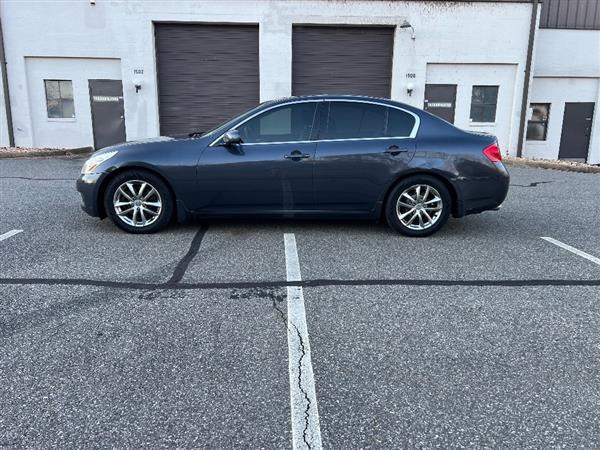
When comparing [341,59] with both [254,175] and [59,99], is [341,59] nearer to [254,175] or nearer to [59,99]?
[59,99]

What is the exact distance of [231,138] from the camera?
17.5ft

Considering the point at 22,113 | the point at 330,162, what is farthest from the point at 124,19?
the point at 330,162

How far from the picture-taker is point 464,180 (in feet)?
18.4

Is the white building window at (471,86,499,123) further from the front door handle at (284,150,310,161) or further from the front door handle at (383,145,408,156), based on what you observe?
the front door handle at (284,150,310,161)

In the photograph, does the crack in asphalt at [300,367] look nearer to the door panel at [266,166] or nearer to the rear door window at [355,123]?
the door panel at [266,166]

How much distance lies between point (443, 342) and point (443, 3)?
548 inches

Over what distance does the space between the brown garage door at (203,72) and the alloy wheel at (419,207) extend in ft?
33.7

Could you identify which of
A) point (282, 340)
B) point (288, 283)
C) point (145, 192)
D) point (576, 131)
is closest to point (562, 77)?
point (576, 131)

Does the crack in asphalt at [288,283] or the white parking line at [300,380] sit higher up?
the crack in asphalt at [288,283]

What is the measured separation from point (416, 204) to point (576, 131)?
14921 mm

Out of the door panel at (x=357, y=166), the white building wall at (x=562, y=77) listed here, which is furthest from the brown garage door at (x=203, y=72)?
the door panel at (x=357, y=166)

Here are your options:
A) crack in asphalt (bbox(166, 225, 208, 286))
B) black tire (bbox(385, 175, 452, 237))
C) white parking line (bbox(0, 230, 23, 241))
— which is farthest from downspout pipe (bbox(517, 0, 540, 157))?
white parking line (bbox(0, 230, 23, 241))

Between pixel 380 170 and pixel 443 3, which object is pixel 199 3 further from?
pixel 380 170

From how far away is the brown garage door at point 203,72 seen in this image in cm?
1452
